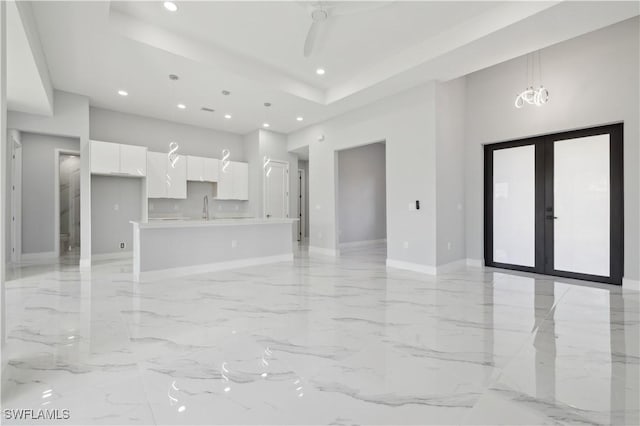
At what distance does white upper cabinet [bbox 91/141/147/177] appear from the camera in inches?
220

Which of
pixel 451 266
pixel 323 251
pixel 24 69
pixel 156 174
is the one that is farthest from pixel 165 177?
pixel 451 266

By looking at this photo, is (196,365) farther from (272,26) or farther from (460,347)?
(272,26)

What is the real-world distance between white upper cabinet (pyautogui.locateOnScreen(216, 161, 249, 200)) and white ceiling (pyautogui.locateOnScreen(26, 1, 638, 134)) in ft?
7.08

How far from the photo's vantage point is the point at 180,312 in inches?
120

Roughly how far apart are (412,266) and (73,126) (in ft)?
21.4

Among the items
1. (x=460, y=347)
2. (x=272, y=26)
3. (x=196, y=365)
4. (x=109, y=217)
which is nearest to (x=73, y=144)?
(x=109, y=217)

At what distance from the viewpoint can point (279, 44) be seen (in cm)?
418

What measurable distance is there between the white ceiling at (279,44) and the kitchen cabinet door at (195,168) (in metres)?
1.52

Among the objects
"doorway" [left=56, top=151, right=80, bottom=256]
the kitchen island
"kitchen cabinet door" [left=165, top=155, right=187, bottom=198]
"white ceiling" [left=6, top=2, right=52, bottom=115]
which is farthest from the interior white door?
"doorway" [left=56, top=151, right=80, bottom=256]

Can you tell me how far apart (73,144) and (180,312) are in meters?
5.56

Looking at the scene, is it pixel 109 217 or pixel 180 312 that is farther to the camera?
pixel 109 217

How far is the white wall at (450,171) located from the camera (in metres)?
4.89

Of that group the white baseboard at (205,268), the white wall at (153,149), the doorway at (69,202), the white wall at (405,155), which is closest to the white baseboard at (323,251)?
the white wall at (405,155)

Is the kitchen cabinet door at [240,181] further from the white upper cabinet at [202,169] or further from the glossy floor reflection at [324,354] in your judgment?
the glossy floor reflection at [324,354]
